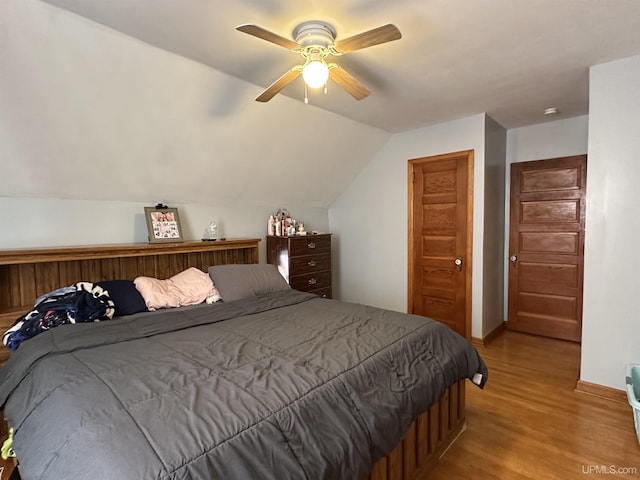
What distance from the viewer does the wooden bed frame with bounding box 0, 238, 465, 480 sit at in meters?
1.69

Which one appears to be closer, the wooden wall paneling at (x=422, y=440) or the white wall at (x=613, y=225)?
the wooden wall paneling at (x=422, y=440)

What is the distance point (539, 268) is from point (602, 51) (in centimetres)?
239

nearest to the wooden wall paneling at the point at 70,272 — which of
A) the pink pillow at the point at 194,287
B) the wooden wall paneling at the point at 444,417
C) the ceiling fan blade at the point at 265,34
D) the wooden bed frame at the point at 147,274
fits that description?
the wooden bed frame at the point at 147,274

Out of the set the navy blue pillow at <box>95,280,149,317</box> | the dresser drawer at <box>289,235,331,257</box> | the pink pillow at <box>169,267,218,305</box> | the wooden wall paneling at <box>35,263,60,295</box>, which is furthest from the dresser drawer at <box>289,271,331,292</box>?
the wooden wall paneling at <box>35,263,60,295</box>

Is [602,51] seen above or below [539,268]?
above

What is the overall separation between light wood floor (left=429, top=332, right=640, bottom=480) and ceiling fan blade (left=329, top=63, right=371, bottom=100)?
7.56 feet

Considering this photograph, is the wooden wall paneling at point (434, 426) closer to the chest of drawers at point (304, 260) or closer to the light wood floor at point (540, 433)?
the light wood floor at point (540, 433)

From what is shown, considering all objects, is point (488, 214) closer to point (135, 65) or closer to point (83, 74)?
point (135, 65)

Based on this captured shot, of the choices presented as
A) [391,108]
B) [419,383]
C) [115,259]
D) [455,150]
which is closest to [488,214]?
[455,150]

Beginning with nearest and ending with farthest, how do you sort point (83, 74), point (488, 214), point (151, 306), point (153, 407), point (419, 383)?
point (153, 407)
point (419, 383)
point (83, 74)
point (151, 306)
point (488, 214)

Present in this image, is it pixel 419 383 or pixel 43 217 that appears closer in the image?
pixel 419 383

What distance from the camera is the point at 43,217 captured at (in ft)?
8.21

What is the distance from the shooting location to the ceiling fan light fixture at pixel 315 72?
1864mm

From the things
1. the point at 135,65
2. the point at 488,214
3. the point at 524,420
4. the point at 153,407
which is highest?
the point at 135,65
